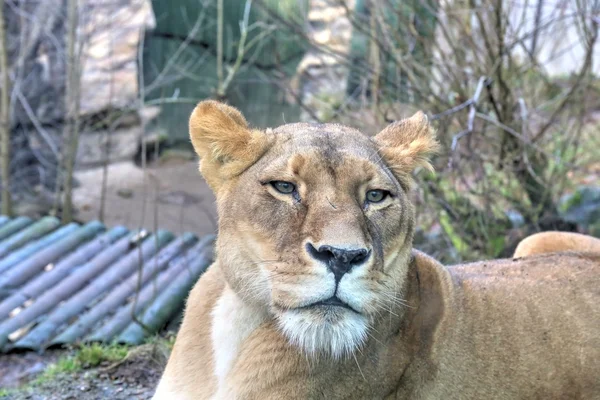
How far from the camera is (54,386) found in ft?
15.0

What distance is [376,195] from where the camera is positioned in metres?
2.86

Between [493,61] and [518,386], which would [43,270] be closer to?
[493,61]

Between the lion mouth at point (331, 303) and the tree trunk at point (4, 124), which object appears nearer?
the lion mouth at point (331, 303)

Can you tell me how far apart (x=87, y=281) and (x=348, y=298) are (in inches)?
184

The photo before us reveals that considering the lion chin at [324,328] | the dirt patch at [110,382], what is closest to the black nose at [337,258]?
the lion chin at [324,328]

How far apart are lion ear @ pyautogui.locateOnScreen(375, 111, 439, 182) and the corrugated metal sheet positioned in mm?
2773

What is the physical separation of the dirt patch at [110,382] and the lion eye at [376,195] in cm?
199

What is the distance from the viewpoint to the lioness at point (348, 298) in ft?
8.52

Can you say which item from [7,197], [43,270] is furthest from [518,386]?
[7,197]

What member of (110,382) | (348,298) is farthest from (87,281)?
(348,298)

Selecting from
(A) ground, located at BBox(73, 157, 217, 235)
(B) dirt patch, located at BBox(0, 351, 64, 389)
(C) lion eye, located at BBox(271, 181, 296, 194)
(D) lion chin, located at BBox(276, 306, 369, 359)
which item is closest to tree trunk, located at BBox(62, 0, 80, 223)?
(A) ground, located at BBox(73, 157, 217, 235)

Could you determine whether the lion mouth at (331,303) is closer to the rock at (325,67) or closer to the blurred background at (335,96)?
the blurred background at (335,96)

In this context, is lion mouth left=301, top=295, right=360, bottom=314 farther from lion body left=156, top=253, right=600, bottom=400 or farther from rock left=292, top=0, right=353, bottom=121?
rock left=292, top=0, right=353, bottom=121

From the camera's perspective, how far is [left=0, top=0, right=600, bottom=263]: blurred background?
20.8ft
